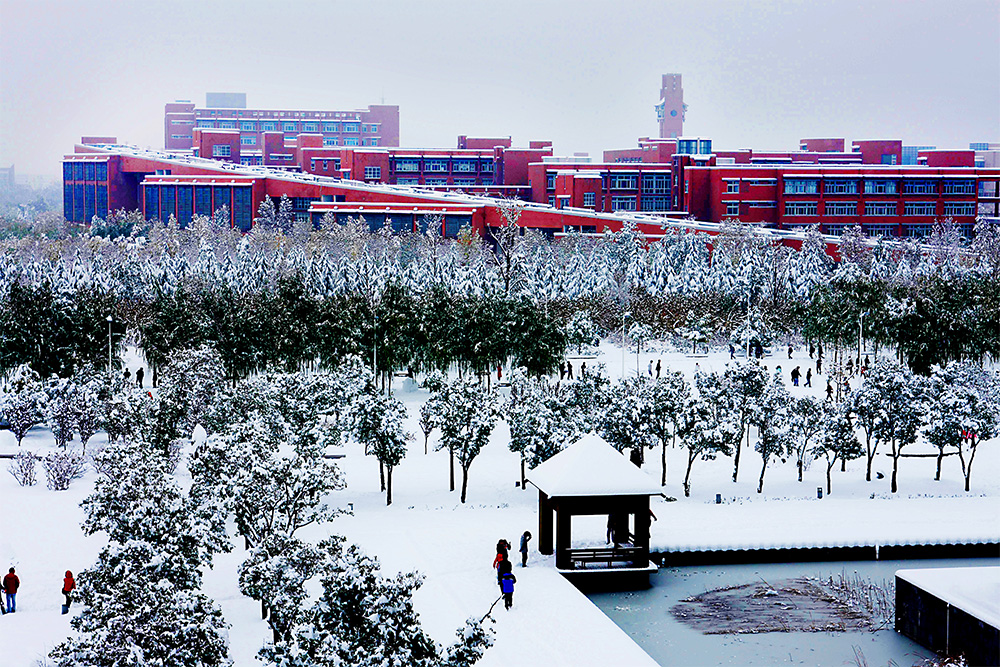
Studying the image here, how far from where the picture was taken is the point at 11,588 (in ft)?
46.6

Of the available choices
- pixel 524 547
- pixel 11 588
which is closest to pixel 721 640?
pixel 524 547

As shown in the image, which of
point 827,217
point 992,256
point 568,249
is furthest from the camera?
point 827,217

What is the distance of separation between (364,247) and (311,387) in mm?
32764

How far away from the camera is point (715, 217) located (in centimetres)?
6881

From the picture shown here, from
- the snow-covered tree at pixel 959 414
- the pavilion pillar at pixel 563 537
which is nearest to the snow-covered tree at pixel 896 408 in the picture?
the snow-covered tree at pixel 959 414

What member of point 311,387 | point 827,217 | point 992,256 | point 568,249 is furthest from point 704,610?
point 827,217

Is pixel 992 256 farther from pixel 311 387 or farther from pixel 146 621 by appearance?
pixel 146 621

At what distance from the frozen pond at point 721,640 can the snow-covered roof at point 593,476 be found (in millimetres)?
1272

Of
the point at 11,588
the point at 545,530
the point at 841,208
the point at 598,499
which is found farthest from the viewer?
the point at 841,208

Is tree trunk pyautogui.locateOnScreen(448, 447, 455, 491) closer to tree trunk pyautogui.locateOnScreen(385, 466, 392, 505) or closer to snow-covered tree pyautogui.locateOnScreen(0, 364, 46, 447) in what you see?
tree trunk pyautogui.locateOnScreen(385, 466, 392, 505)

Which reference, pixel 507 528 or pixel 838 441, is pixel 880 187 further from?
pixel 507 528

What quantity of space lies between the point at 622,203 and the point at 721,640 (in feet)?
194

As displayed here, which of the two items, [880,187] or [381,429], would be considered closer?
[381,429]

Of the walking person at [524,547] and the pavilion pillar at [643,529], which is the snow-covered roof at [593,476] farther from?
the walking person at [524,547]
